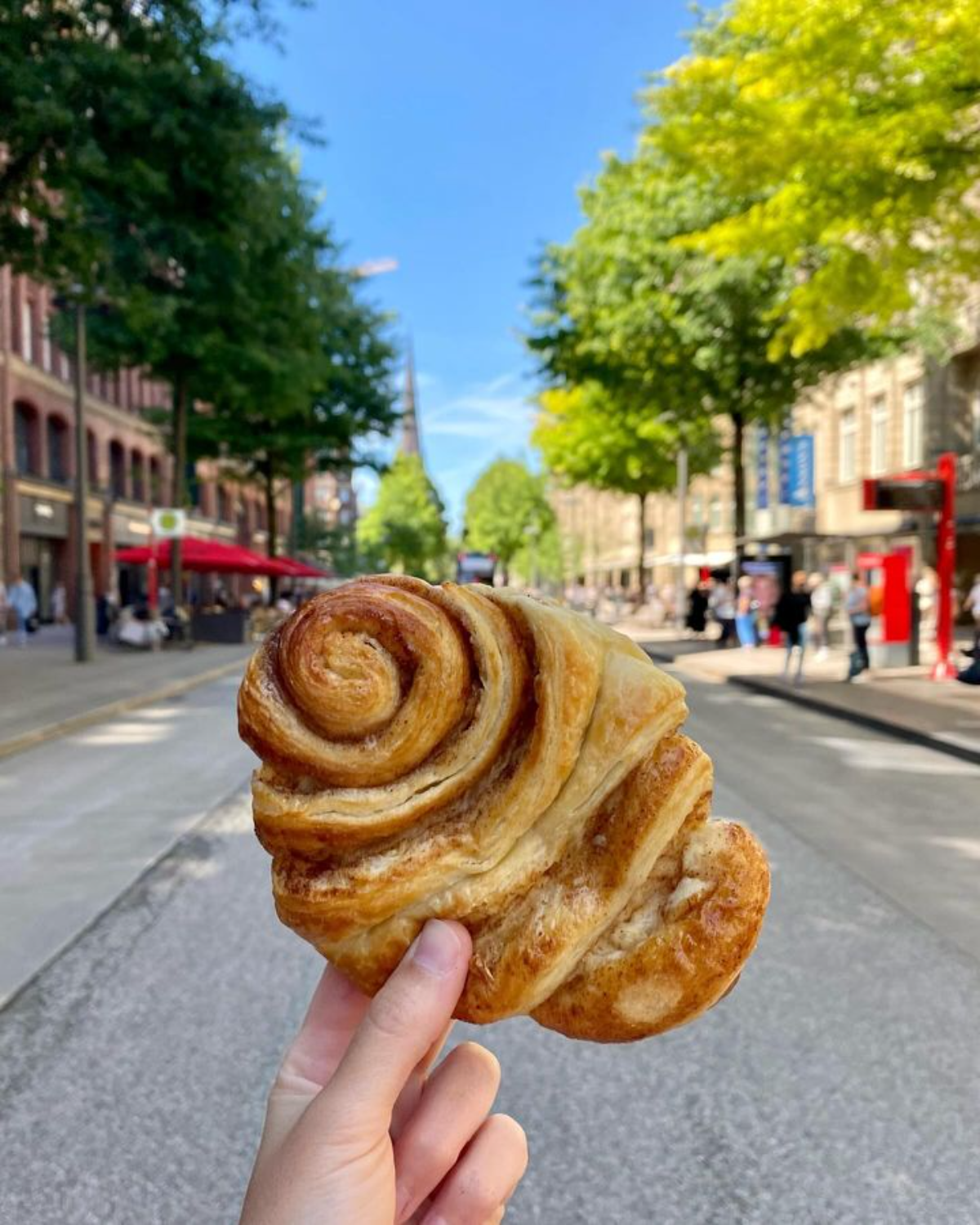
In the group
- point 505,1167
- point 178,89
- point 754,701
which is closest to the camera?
point 505,1167

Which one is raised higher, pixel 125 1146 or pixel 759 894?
pixel 759 894

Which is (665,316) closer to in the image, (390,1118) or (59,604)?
(390,1118)

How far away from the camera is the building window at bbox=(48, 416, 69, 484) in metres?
40.5

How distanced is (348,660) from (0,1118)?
3003 millimetres

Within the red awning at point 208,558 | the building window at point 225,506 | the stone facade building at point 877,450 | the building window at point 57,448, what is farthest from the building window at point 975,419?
the building window at point 225,506

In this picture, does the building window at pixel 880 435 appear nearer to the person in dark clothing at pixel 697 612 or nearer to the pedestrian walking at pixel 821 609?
the person in dark clothing at pixel 697 612

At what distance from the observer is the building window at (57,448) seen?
40.5 meters

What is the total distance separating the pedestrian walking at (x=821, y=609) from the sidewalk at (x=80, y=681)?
13.8 metres

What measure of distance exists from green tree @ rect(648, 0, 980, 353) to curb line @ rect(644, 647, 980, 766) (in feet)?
18.4

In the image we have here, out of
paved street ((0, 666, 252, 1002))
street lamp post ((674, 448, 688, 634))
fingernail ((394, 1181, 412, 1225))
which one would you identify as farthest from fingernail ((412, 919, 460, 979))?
street lamp post ((674, 448, 688, 634))

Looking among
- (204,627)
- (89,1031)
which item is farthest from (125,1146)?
(204,627)

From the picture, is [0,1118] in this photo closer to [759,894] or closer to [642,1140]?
[642,1140]

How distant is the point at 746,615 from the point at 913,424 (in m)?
11.1

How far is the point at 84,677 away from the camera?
1903 cm
